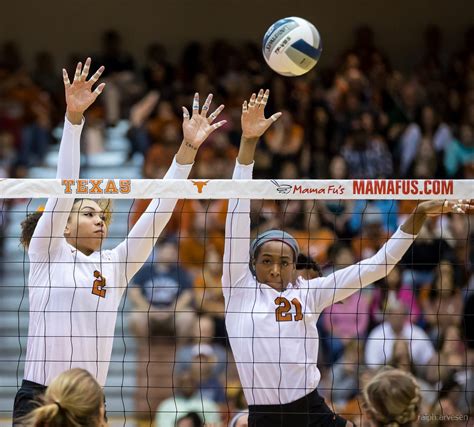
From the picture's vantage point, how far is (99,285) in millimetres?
6465

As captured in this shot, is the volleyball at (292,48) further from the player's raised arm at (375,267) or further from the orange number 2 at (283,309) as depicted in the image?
the orange number 2 at (283,309)

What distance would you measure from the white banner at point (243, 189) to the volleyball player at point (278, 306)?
110mm

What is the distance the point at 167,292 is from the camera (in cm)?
1190

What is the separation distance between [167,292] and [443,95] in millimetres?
5915

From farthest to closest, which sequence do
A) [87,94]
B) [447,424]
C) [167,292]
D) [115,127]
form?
1. [115,127]
2. [167,292]
3. [447,424]
4. [87,94]

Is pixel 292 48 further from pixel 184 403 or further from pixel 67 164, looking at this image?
pixel 184 403

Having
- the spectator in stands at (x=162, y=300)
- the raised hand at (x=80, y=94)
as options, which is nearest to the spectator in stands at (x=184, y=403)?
the spectator in stands at (x=162, y=300)

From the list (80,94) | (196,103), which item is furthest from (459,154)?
(80,94)

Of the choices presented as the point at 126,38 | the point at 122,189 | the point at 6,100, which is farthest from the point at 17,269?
the point at 122,189

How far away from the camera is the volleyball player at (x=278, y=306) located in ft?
21.0

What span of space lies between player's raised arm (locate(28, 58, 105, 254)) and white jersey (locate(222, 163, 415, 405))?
992mm

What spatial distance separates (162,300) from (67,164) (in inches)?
221

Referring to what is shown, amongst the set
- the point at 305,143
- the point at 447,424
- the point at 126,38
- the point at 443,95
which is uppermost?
the point at 126,38

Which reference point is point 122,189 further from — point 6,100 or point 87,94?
point 6,100
